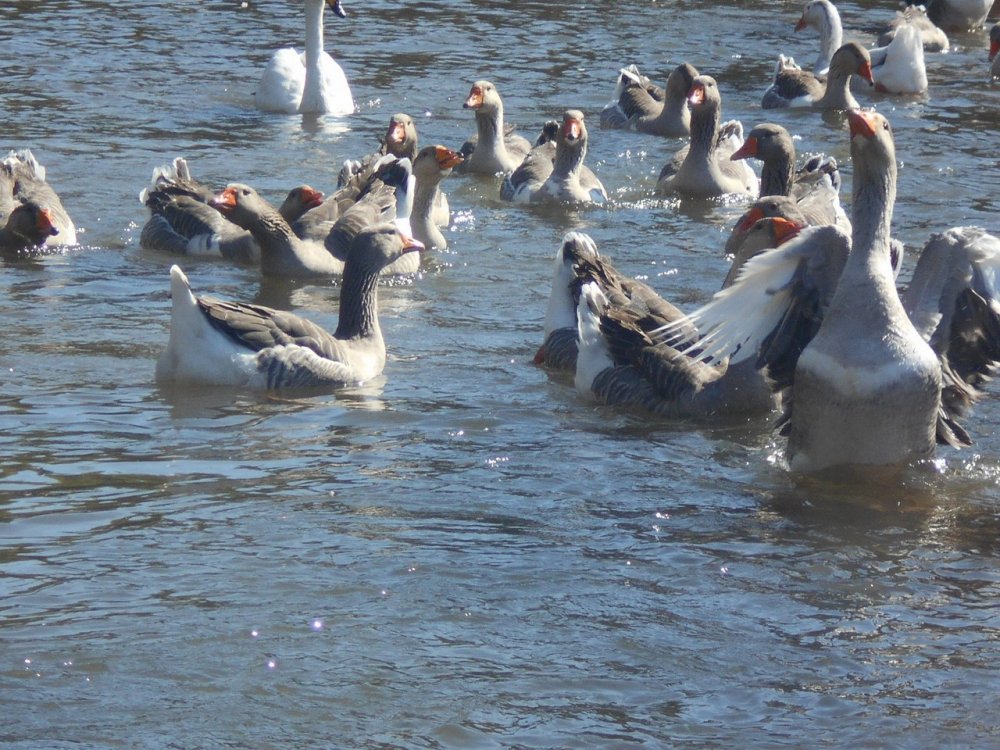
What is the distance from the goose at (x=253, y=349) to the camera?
9.77 m

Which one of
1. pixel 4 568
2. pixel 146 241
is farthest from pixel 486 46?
pixel 4 568

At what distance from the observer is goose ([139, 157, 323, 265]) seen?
13.4m

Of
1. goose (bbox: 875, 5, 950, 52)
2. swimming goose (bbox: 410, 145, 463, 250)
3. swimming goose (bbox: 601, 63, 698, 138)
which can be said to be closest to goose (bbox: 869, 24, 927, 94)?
goose (bbox: 875, 5, 950, 52)

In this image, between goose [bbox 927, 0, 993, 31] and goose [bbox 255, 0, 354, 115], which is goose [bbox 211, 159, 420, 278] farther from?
goose [bbox 927, 0, 993, 31]

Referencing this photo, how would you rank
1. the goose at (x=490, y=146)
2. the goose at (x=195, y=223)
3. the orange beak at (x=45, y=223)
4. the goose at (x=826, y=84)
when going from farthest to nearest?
1. the goose at (x=826, y=84)
2. the goose at (x=490, y=146)
3. the goose at (x=195, y=223)
4. the orange beak at (x=45, y=223)

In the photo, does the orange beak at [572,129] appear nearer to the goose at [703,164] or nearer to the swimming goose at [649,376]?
the goose at [703,164]

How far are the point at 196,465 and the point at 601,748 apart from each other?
342cm

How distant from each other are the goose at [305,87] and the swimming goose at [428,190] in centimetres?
492

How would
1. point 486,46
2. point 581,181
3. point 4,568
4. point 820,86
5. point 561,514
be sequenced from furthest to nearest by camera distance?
point 486,46
point 820,86
point 581,181
point 561,514
point 4,568

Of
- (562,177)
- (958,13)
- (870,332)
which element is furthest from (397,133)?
(958,13)

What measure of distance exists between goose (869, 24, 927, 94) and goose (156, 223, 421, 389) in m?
12.1

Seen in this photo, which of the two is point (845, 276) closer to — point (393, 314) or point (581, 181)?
point (393, 314)

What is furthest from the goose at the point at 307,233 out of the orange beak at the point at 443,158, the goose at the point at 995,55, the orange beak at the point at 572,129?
the goose at the point at 995,55

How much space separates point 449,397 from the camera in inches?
390
